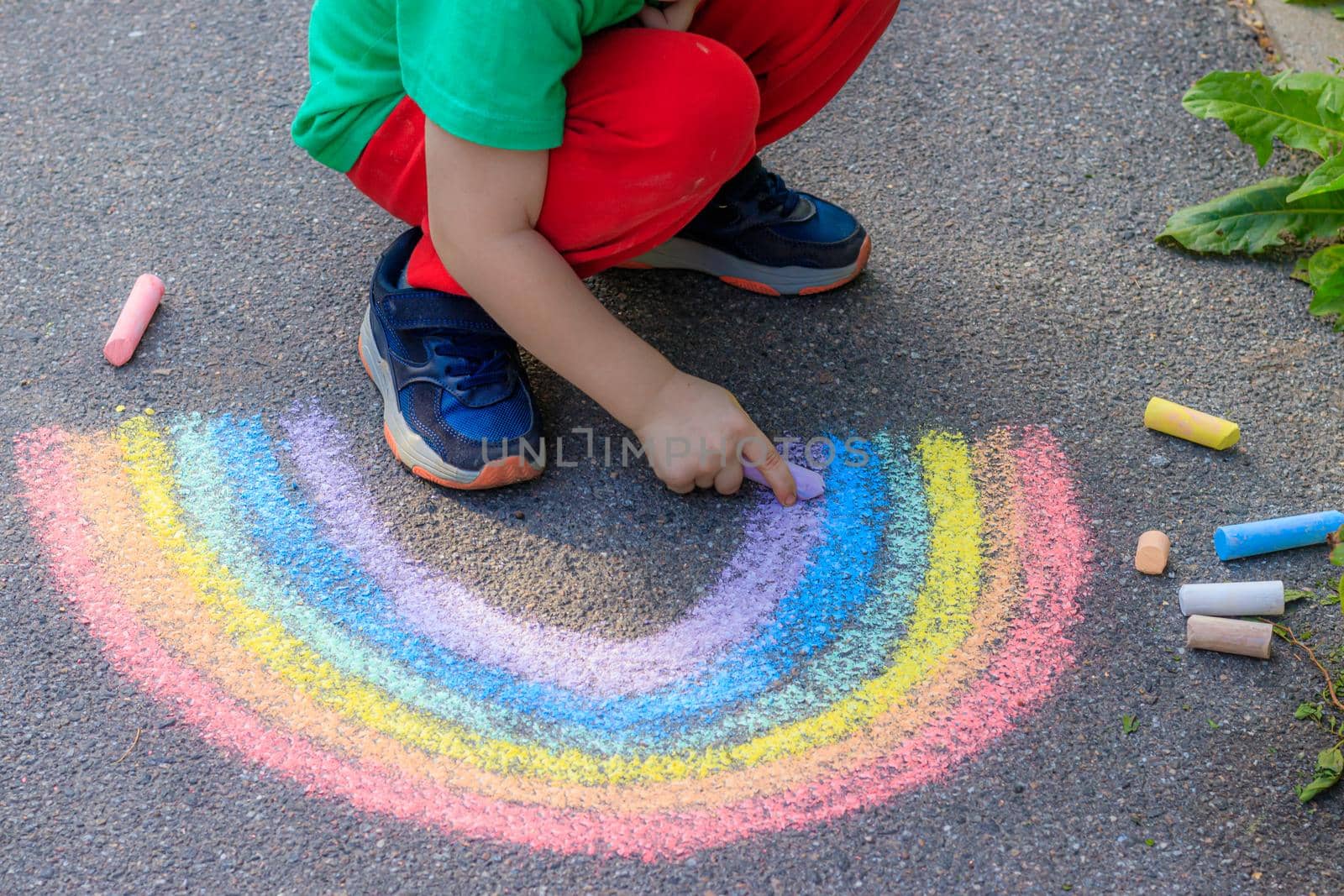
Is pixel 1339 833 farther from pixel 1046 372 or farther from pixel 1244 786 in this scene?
pixel 1046 372

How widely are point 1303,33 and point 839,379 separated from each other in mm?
1615

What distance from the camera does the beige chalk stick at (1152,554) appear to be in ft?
5.78

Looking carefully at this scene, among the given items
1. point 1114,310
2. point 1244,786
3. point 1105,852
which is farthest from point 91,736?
point 1114,310

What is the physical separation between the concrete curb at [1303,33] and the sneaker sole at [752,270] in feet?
4.14

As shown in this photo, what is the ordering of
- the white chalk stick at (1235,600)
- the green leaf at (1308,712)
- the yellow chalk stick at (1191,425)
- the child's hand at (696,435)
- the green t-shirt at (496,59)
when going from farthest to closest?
the yellow chalk stick at (1191,425), the child's hand at (696,435), the white chalk stick at (1235,600), the green leaf at (1308,712), the green t-shirt at (496,59)

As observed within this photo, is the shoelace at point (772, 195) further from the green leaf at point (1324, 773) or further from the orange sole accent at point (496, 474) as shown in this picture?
the green leaf at point (1324, 773)

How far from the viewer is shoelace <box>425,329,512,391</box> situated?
193 centimetres

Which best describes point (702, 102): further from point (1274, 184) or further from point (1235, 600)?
point (1274, 184)

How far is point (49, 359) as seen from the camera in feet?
6.93

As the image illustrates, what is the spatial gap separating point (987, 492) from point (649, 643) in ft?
2.11

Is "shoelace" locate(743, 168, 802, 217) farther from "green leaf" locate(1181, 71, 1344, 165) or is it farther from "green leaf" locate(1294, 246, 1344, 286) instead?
"green leaf" locate(1294, 246, 1344, 286)

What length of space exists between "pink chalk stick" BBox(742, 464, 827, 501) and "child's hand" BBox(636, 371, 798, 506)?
0.05 metres

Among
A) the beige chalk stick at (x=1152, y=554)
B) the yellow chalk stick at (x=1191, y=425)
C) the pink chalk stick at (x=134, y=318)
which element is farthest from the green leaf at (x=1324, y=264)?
the pink chalk stick at (x=134, y=318)

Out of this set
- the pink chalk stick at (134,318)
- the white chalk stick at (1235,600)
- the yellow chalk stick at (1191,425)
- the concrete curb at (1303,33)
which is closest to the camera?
the white chalk stick at (1235,600)
